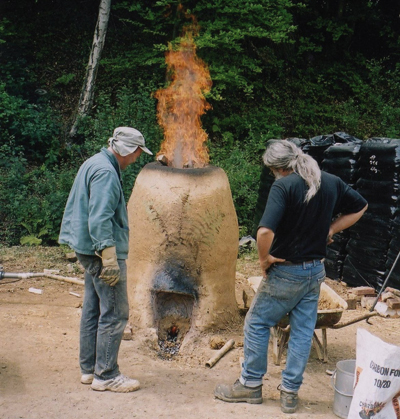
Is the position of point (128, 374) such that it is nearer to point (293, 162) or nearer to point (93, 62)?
point (293, 162)

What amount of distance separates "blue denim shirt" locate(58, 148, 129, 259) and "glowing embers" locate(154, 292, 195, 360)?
1.46m

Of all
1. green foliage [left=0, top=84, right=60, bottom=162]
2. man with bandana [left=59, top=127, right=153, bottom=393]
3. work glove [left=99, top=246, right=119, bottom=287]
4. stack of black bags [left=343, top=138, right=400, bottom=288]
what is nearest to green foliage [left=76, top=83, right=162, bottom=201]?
green foliage [left=0, top=84, right=60, bottom=162]

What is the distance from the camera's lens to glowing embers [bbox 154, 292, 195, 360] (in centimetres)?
560

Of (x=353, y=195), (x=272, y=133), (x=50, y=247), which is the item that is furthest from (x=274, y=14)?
(x=353, y=195)

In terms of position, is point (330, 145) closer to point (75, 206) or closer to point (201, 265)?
point (201, 265)

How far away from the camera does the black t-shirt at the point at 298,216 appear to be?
12.5 feet

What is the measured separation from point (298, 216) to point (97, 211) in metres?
1.42

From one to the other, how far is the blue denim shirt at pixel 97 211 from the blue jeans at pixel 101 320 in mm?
148

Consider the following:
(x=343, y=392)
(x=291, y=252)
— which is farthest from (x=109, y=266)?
(x=343, y=392)

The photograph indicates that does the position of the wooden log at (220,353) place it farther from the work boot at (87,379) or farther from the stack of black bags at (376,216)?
the stack of black bags at (376,216)

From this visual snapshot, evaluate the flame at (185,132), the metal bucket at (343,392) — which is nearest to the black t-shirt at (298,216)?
the metal bucket at (343,392)

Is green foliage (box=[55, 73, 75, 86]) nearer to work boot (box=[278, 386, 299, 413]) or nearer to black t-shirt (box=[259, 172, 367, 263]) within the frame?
black t-shirt (box=[259, 172, 367, 263])

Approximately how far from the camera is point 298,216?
153 inches

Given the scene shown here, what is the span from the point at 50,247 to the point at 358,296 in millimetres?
4924
